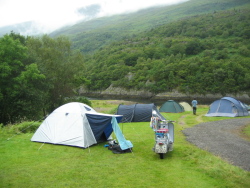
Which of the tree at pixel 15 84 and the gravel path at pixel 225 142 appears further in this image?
the tree at pixel 15 84

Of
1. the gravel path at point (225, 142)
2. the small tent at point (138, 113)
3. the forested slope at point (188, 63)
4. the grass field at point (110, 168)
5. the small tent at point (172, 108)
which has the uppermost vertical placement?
the grass field at point (110, 168)

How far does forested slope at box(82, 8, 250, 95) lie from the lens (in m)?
73.4

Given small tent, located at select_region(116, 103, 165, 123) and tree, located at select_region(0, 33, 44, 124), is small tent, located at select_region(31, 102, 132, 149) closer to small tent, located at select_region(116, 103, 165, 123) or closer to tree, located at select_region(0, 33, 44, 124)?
small tent, located at select_region(116, 103, 165, 123)

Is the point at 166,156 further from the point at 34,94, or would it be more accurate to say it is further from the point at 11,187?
the point at 34,94

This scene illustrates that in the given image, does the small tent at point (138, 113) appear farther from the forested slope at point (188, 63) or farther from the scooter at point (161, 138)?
the forested slope at point (188, 63)

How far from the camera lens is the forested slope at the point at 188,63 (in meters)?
73.4

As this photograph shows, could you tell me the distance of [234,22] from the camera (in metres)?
127

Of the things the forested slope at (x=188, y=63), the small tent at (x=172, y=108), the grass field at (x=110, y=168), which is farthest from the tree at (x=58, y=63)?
the forested slope at (x=188, y=63)

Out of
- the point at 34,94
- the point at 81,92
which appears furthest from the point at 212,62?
the point at 34,94

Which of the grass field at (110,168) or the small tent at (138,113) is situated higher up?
the grass field at (110,168)

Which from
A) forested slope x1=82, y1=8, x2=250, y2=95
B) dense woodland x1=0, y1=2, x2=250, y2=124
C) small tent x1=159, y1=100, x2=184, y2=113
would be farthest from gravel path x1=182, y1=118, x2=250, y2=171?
forested slope x1=82, y1=8, x2=250, y2=95

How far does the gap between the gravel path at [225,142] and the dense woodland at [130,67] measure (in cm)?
1706

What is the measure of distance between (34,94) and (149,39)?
12711 centimetres

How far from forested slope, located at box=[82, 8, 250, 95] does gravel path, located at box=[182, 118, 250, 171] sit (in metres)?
59.2
